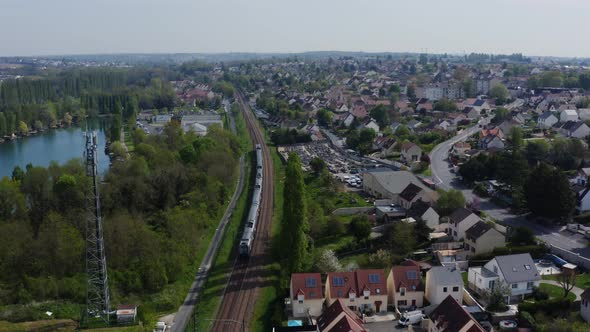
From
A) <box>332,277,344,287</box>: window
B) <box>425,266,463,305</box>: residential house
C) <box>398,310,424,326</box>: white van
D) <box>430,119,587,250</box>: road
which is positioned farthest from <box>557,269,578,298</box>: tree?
<box>332,277,344,287</box>: window

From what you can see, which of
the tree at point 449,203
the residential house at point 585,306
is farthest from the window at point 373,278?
the tree at point 449,203

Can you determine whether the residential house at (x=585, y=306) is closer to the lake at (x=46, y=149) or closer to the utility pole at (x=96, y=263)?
the utility pole at (x=96, y=263)

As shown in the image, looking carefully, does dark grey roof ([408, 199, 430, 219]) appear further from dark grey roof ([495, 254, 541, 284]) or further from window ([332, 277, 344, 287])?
window ([332, 277, 344, 287])

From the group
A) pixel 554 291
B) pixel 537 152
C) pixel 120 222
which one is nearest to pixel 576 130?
pixel 537 152

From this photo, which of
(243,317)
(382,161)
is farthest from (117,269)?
(382,161)

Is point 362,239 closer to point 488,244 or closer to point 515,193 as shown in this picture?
point 488,244
